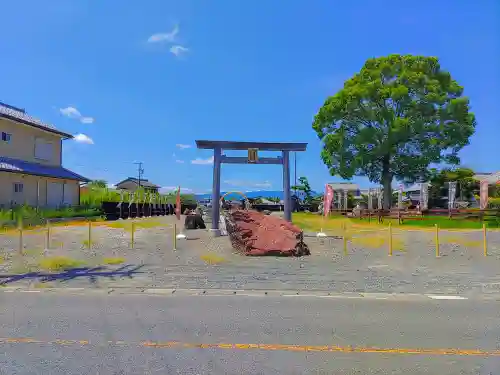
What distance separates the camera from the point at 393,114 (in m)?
34.8

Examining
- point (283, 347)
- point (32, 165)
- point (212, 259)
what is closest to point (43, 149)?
point (32, 165)

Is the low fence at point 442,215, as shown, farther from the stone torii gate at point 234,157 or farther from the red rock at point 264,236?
the red rock at point 264,236

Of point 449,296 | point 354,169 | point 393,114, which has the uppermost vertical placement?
point 393,114

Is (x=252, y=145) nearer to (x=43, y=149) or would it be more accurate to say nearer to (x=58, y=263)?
(x=58, y=263)

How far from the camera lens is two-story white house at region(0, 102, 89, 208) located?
26.4 m

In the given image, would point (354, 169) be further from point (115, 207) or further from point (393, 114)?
point (115, 207)

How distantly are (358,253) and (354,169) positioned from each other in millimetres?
22470

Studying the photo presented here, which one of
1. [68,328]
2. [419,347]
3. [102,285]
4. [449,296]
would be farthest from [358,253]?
[68,328]

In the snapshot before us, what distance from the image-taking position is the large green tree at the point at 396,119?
3375 cm

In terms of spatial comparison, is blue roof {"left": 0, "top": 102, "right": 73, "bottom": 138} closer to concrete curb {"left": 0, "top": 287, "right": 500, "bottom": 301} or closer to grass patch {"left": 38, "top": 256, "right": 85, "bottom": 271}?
grass patch {"left": 38, "top": 256, "right": 85, "bottom": 271}

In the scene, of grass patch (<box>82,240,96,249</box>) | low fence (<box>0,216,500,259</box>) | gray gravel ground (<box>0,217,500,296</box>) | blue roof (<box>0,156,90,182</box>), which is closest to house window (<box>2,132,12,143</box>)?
blue roof (<box>0,156,90,182</box>)

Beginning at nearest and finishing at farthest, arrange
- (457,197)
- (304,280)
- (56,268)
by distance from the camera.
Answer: (304,280)
(56,268)
(457,197)

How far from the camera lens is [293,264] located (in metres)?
12.4

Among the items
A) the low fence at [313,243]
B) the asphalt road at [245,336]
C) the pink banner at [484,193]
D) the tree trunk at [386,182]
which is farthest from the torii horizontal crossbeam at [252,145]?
the tree trunk at [386,182]
